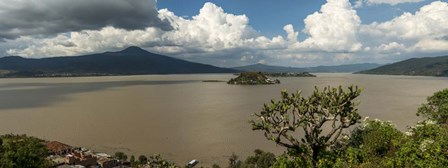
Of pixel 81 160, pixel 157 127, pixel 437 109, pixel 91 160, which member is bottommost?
pixel 157 127

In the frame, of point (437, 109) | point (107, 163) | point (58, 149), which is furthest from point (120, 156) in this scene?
point (437, 109)

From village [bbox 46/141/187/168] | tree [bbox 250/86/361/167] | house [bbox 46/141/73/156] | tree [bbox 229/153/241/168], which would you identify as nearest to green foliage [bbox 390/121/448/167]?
tree [bbox 250/86/361/167]

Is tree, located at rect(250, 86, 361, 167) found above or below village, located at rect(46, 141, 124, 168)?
above

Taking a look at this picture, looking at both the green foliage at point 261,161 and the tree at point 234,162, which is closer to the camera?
the green foliage at point 261,161

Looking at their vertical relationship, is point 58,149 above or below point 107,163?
above

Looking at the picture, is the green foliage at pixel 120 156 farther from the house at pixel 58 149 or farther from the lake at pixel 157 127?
the house at pixel 58 149

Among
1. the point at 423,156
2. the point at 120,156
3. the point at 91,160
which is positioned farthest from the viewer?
the point at 120,156

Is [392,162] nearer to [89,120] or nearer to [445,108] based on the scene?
[445,108]

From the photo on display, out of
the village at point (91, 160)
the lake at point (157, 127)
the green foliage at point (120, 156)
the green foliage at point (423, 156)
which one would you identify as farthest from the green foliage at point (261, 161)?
the green foliage at point (423, 156)

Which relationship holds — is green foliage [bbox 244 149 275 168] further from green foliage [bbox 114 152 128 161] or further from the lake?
green foliage [bbox 114 152 128 161]

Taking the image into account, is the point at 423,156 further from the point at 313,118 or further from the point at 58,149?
the point at 58,149
